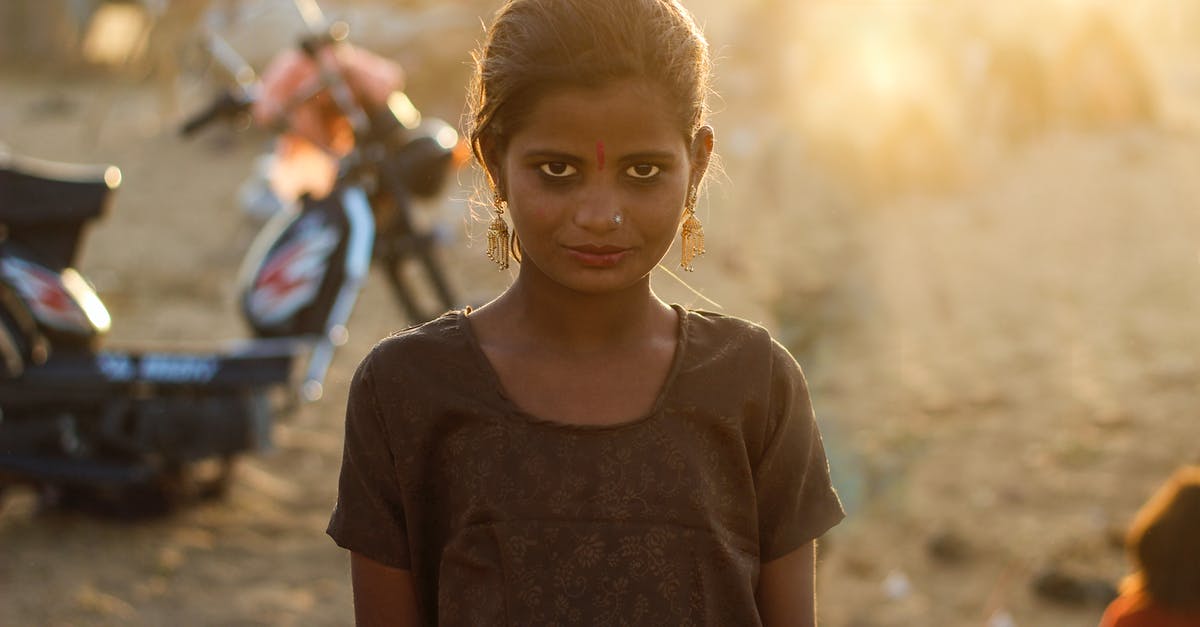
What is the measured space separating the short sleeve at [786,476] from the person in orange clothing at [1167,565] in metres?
1.17

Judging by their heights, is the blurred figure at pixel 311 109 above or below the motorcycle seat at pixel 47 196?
above

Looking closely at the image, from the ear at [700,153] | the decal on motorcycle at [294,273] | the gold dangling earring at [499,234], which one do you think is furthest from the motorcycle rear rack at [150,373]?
the ear at [700,153]

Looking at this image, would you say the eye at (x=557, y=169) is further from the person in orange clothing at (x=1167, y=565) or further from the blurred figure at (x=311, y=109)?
the blurred figure at (x=311, y=109)

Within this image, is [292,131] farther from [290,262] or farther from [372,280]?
[372,280]

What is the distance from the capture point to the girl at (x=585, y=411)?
1385 millimetres

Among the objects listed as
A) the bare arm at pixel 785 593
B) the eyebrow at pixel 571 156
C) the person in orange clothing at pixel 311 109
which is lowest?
the bare arm at pixel 785 593

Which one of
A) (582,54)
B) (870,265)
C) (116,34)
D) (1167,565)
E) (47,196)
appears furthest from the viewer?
(116,34)

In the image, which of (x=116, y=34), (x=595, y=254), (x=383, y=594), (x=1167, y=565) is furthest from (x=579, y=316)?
(x=116, y=34)

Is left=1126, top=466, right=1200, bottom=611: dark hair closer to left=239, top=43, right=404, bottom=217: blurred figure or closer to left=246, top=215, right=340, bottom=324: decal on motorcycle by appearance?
left=246, top=215, right=340, bottom=324: decal on motorcycle

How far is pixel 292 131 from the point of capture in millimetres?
4266

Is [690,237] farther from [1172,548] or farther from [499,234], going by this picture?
[1172,548]

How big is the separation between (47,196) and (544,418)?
329 centimetres

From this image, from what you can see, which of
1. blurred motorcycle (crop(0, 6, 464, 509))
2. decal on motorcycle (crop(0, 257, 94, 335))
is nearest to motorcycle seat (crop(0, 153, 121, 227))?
blurred motorcycle (crop(0, 6, 464, 509))

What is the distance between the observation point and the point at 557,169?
55.4 inches
